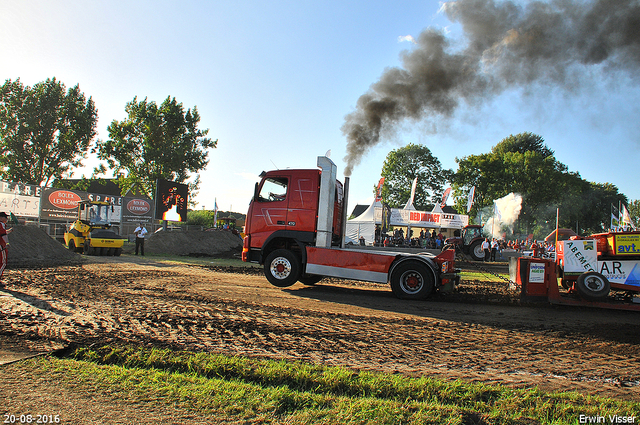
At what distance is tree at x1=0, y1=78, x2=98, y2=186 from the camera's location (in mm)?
35250

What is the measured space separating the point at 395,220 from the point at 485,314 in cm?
2689

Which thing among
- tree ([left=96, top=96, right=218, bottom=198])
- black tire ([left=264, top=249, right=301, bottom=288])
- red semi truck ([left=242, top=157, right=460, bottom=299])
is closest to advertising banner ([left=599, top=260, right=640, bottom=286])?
red semi truck ([left=242, top=157, right=460, bottom=299])

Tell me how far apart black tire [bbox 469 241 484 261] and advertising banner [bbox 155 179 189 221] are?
74.5ft

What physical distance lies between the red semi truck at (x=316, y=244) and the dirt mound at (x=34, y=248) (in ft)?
31.3

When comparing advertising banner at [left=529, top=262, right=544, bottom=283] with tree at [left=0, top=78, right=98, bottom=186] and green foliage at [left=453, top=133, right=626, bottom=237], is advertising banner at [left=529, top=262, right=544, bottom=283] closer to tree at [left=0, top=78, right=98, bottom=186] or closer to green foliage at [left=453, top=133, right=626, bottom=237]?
tree at [left=0, top=78, right=98, bottom=186]

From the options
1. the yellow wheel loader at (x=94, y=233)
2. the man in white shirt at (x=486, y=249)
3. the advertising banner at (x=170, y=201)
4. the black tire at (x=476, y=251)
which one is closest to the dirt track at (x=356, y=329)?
the yellow wheel loader at (x=94, y=233)

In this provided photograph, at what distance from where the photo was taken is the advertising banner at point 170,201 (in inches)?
1164

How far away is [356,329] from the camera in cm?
545

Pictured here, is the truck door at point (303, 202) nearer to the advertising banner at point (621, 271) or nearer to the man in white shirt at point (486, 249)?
the advertising banner at point (621, 271)

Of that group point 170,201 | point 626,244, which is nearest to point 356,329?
point 626,244

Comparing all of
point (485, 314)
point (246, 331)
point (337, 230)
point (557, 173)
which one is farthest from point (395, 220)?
point (557, 173)

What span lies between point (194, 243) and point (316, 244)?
62.3 feet

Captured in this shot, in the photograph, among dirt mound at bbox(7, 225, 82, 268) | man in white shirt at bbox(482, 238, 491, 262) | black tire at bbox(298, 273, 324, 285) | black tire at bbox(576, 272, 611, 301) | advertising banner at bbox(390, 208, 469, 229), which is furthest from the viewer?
advertising banner at bbox(390, 208, 469, 229)

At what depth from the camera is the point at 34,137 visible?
3612cm
